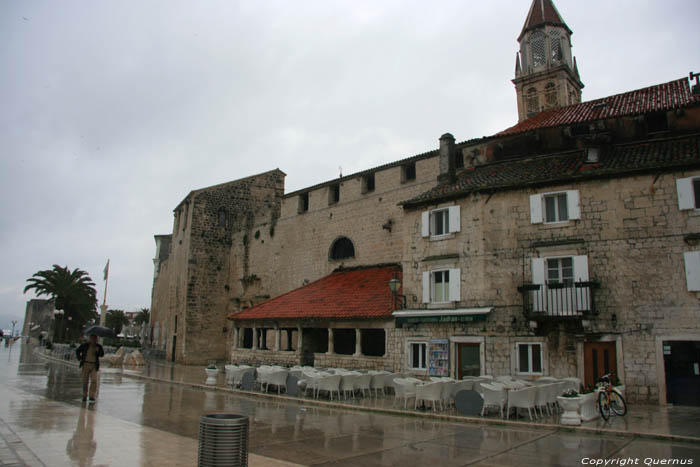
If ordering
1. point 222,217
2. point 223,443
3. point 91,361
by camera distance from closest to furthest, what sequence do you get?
point 223,443
point 91,361
point 222,217

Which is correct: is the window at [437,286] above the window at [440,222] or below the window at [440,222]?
below

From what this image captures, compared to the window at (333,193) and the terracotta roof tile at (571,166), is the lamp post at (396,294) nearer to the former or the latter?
the terracotta roof tile at (571,166)

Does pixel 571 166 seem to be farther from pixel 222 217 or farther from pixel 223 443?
pixel 222 217

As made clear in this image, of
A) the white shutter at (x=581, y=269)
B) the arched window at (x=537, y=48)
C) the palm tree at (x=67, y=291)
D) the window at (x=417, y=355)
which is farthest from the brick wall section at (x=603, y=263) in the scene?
the palm tree at (x=67, y=291)

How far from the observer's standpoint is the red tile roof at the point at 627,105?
1800 cm

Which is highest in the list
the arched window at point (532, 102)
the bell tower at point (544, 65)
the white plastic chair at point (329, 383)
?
the bell tower at point (544, 65)

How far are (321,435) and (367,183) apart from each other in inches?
772

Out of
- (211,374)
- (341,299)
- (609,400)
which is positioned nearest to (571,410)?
(609,400)

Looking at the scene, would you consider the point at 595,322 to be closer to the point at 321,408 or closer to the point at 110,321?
the point at 321,408

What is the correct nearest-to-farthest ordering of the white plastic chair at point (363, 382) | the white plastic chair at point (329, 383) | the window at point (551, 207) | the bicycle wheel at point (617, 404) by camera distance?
the bicycle wheel at point (617, 404)
the white plastic chair at point (329, 383)
the window at point (551, 207)
the white plastic chair at point (363, 382)

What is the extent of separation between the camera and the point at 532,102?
4012 centimetres

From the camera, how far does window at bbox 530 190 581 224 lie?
54.8 feet

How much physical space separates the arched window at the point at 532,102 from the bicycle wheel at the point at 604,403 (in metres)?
31.7

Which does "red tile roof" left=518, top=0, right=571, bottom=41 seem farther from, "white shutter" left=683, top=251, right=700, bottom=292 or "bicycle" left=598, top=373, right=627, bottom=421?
"bicycle" left=598, top=373, right=627, bottom=421
